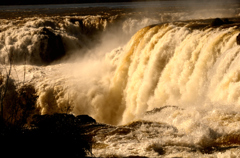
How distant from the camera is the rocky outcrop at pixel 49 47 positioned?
18750 millimetres

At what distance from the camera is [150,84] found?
10414mm

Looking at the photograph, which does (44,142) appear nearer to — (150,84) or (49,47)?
(150,84)

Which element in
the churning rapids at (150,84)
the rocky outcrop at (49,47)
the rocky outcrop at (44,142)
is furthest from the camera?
the rocky outcrop at (49,47)

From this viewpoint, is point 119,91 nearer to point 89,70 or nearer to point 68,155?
point 89,70

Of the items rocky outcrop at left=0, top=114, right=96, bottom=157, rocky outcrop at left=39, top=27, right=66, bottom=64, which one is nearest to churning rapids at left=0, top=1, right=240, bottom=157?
rocky outcrop at left=39, top=27, right=66, bottom=64

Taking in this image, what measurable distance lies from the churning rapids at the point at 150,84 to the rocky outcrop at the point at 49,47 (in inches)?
2.5

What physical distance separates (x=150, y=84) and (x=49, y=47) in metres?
10.5

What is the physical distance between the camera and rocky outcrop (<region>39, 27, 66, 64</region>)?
18750 mm

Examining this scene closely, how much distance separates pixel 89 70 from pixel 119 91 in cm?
306

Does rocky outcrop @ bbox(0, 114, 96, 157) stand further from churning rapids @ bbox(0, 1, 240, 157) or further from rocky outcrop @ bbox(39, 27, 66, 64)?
rocky outcrop @ bbox(39, 27, 66, 64)

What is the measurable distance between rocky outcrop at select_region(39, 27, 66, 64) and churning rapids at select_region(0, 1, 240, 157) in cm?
6

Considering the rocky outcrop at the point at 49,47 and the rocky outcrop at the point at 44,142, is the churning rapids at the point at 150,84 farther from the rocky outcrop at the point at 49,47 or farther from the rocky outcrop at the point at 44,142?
the rocky outcrop at the point at 44,142

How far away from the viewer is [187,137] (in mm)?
5504

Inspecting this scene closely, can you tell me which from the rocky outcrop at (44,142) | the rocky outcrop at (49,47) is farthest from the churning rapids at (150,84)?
the rocky outcrop at (44,142)
